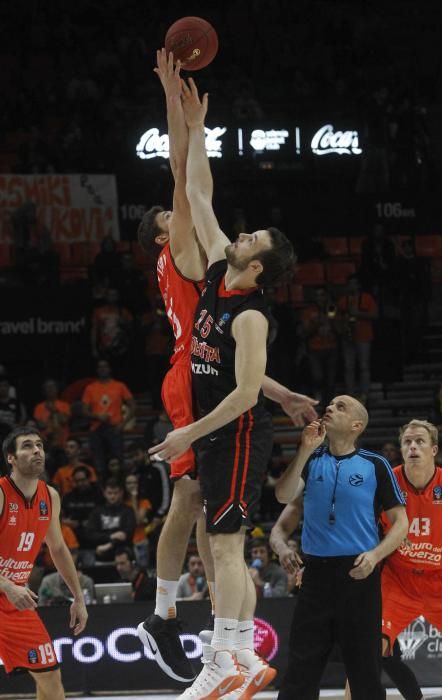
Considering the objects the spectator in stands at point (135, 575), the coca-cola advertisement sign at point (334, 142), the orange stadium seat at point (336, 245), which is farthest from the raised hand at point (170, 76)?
the orange stadium seat at point (336, 245)

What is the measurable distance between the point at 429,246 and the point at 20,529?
1187 centimetres

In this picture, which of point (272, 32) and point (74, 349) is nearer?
point (74, 349)

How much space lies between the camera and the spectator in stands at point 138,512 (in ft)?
41.7

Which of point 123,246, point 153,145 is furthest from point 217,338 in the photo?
point 153,145

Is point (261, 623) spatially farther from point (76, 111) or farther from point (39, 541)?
point (76, 111)

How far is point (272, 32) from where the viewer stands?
21234 millimetres

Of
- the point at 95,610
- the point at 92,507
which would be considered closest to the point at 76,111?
the point at 92,507

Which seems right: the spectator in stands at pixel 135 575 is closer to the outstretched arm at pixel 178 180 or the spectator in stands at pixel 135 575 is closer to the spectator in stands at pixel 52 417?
the spectator in stands at pixel 52 417

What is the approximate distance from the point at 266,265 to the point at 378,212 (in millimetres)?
12680

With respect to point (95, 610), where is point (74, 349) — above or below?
above

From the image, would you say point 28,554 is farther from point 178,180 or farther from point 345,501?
point 178,180

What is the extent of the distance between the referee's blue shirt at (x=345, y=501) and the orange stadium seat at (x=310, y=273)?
10503mm

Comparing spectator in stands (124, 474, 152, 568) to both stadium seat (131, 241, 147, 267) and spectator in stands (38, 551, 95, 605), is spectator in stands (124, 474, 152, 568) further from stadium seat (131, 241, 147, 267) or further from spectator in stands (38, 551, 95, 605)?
stadium seat (131, 241, 147, 267)

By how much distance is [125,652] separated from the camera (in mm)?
10352
